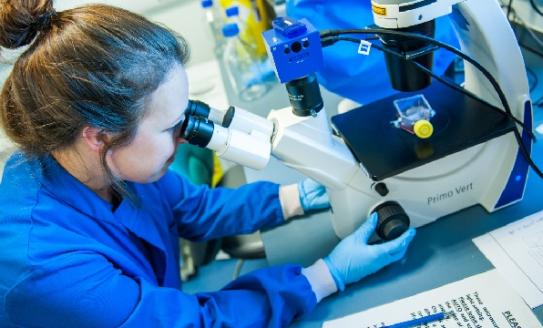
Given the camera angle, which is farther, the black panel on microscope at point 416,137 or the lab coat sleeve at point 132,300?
the black panel on microscope at point 416,137

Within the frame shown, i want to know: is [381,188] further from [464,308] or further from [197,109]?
[197,109]

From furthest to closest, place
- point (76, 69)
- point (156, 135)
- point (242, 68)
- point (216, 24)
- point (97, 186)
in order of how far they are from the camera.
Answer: point (216, 24), point (242, 68), point (97, 186), point (156, 135), point (76, 69)

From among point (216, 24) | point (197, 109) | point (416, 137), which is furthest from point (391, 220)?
point (216, 24)

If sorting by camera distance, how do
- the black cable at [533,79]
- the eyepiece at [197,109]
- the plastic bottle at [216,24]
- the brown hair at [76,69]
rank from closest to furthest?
the brown hair at [76,69]
the eyepiece at [197,109]
the black cable at [533,79]
the plastic bottle at [216,24]

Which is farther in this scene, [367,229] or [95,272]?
[367,229]

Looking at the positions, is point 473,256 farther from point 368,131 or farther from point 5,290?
point 5,290

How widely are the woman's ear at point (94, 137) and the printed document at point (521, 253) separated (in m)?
0.74

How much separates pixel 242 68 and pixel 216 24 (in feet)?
1.30

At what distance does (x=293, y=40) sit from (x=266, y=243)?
513mm

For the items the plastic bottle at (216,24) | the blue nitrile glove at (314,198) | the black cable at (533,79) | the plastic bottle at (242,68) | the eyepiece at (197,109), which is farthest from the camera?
the plastic bottle at (216,24)

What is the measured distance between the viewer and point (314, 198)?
1.07 metres

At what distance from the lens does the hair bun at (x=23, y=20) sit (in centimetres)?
71

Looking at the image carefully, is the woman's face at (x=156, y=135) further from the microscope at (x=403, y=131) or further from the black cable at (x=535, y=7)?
the black cable at (x=535, y=7)

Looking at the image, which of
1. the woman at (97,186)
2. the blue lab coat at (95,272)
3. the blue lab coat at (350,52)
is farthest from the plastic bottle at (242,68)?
the woman at (97,186)
